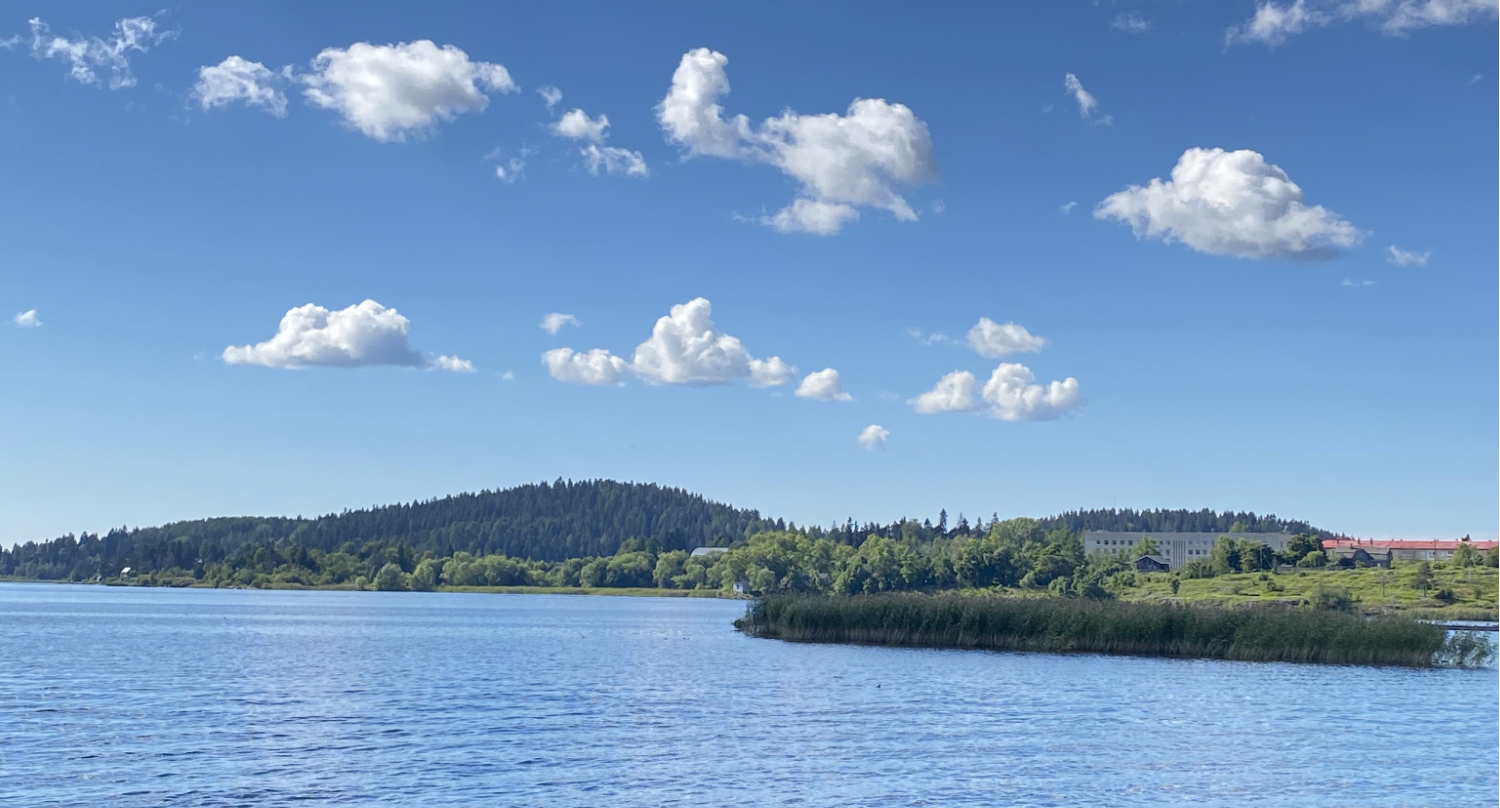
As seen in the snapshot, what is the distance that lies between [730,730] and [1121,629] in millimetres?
46577

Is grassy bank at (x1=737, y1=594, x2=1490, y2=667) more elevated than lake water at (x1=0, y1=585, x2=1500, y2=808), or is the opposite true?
grassy bank at (x1=737, y1=594, x2=1490, y2=667)

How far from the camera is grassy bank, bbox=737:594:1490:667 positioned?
86.6m

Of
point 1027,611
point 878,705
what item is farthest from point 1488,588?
point 878,705

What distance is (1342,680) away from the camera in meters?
78.0

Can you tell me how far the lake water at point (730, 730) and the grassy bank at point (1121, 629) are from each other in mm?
2442

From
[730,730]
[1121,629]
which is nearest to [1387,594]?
[1121,629]

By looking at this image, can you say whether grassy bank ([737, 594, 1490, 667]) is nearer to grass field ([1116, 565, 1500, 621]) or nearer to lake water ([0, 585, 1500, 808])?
lake water ([0, 585, 1500, 808])

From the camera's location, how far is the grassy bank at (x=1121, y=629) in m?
86.6

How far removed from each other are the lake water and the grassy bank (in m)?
2.44

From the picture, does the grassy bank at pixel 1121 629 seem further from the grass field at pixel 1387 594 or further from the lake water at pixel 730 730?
the grass field at pixel 1387 594

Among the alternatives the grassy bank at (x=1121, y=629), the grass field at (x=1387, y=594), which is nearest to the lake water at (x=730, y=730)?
the grassy bank at (x=1121, y=629)

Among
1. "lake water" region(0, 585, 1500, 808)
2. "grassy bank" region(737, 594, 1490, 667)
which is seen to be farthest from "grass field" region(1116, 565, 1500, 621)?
"lake water" region(0, 585, 1500, 808)

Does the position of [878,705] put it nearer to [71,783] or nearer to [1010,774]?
[1010,774]

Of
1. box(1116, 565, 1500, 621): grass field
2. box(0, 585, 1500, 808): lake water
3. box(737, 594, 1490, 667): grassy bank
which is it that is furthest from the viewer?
box(1116, 565, 1500, 621): grass field
